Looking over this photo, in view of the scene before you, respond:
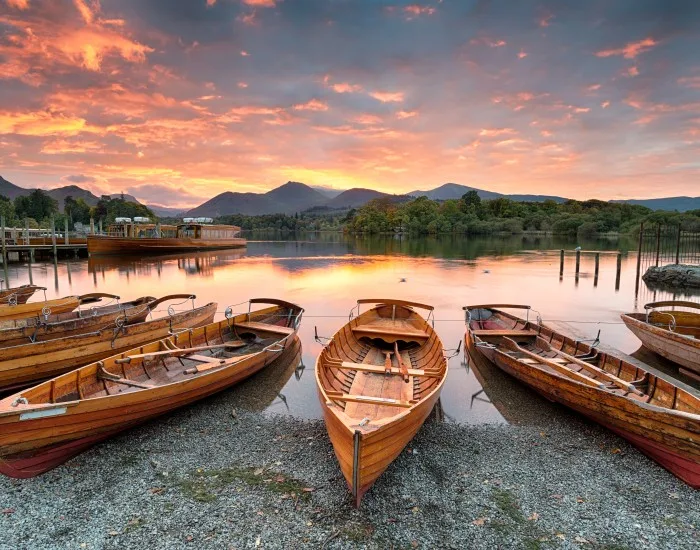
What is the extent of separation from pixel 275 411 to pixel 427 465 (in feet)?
12.1

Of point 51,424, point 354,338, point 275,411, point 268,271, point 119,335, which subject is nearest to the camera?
point 51,424

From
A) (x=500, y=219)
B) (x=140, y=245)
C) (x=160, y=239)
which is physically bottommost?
(x=140, y=245)

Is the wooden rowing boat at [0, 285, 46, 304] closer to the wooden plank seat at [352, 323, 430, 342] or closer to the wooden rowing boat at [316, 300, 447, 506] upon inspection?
the wooden plank seat at [352, 323, 430, 342]

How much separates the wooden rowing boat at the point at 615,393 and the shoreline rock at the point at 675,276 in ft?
73.0

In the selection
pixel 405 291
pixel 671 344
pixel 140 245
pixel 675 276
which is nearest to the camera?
pixel 671 344

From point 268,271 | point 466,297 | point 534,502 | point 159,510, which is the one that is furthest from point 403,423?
point 268,271

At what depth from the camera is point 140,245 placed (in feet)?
182

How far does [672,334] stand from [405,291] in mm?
17385

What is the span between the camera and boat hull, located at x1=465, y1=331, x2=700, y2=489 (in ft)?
19.2

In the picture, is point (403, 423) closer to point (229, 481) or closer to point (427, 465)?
point (427, 465)

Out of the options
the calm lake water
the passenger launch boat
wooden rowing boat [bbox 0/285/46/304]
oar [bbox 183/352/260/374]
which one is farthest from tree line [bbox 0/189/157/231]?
oar [bbox 183/352/260/374]

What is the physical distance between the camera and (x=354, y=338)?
11.5 m

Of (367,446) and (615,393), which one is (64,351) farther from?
(615,393)

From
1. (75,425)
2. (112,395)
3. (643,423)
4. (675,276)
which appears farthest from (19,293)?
(675,276)
